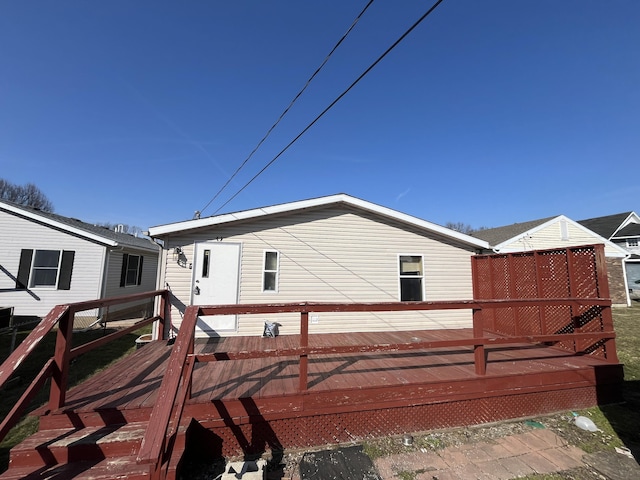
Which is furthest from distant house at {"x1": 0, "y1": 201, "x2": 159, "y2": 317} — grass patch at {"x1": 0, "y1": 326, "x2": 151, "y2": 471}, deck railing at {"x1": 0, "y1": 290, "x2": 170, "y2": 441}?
deck railing at {"x1": 0, "y1": 290, "x2": 170, "y2": 441}

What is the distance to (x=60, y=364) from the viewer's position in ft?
9.27

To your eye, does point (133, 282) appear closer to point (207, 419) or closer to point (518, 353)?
point (207, 419)

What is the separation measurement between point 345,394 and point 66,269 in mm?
11595

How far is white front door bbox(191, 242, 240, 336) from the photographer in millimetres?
6395

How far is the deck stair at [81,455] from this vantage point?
2.22 metres

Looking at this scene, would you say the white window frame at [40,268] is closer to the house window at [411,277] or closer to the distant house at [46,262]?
the distant house at [46,262]

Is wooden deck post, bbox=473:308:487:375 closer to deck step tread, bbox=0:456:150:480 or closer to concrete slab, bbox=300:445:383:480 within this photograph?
concrete slab, bbox=300:445:383:480

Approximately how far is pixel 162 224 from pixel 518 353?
785 centimetres

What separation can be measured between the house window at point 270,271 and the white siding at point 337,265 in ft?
0.34

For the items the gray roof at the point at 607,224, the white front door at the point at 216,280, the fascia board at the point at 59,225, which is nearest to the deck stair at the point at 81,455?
the white front door at the point at 216,280

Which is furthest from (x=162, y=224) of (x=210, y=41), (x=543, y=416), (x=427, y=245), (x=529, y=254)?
(x=529, y=254)

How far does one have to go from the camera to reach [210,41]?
7145mm

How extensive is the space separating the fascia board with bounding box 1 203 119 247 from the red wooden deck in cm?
746

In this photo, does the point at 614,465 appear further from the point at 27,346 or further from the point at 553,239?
the point at 553,239
